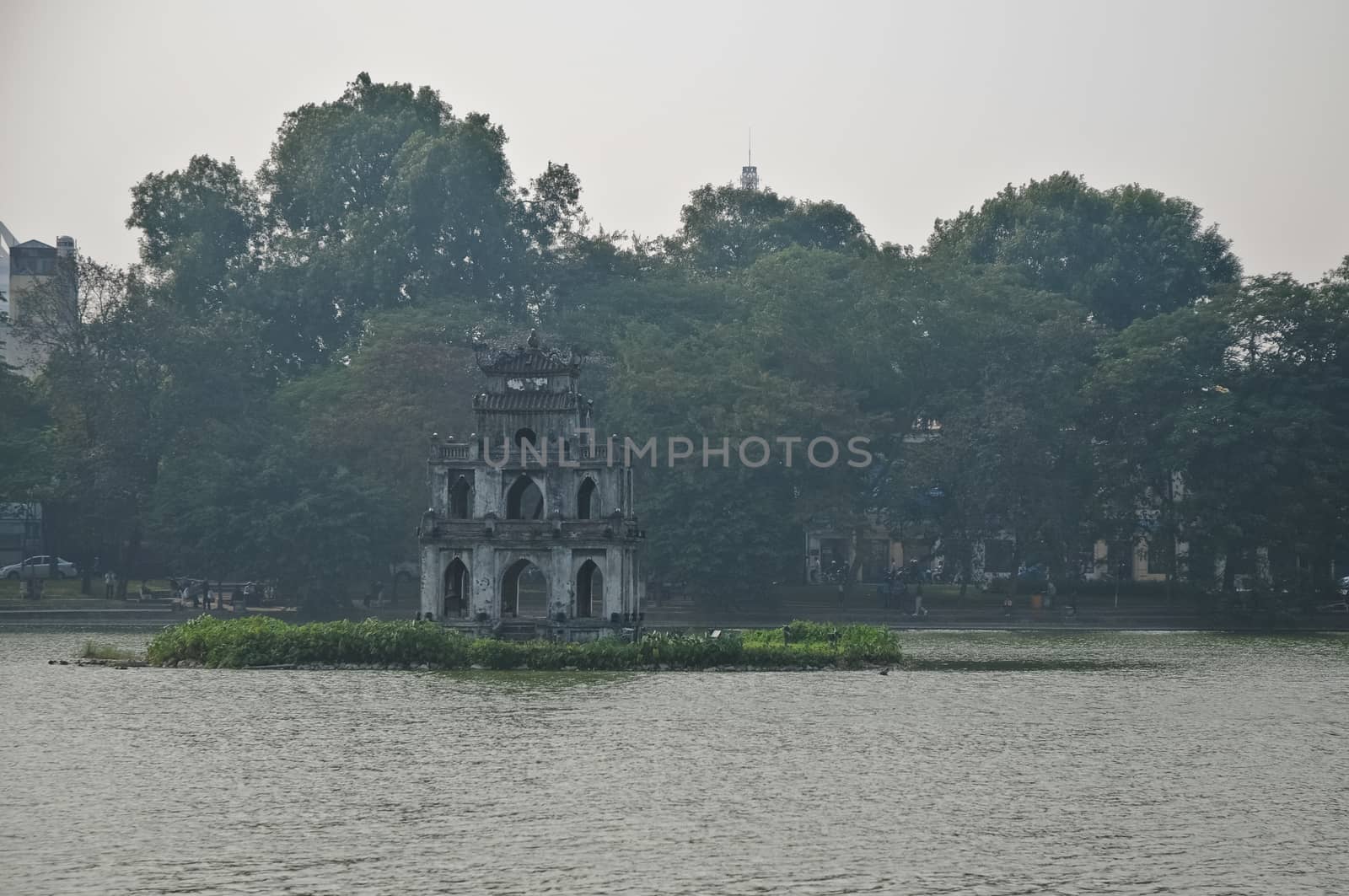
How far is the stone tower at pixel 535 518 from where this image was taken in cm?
6438

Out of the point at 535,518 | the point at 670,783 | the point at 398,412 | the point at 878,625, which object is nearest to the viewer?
the point at 670,783

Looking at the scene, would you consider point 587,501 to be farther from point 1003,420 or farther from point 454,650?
point 1003,420

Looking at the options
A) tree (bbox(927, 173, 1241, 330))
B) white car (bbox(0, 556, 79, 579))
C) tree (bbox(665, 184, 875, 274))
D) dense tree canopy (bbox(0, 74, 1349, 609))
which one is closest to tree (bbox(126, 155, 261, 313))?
dense tree canopy (bbox(0, 74, 1349, 609))

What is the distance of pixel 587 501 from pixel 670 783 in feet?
94.0

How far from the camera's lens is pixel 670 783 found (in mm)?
39375

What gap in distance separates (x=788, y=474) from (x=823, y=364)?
6.41 m

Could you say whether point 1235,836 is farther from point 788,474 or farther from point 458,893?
point 788,474

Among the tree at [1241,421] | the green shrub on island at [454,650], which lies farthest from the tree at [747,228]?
the green shrub on island at [454,650]

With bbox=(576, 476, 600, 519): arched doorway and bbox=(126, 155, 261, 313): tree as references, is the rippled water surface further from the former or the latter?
bbox=(126, 155, 261, 313): tree

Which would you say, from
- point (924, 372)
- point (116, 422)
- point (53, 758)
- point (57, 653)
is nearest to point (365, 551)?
point (116, 422)

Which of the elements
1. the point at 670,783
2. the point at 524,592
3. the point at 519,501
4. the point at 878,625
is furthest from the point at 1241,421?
the point at 670,783

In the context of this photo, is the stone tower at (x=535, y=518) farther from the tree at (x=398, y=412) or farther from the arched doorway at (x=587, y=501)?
the tree at (x=398, y=412)

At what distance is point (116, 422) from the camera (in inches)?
3777

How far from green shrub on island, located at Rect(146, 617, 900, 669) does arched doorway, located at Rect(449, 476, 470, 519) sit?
551 centimetres
